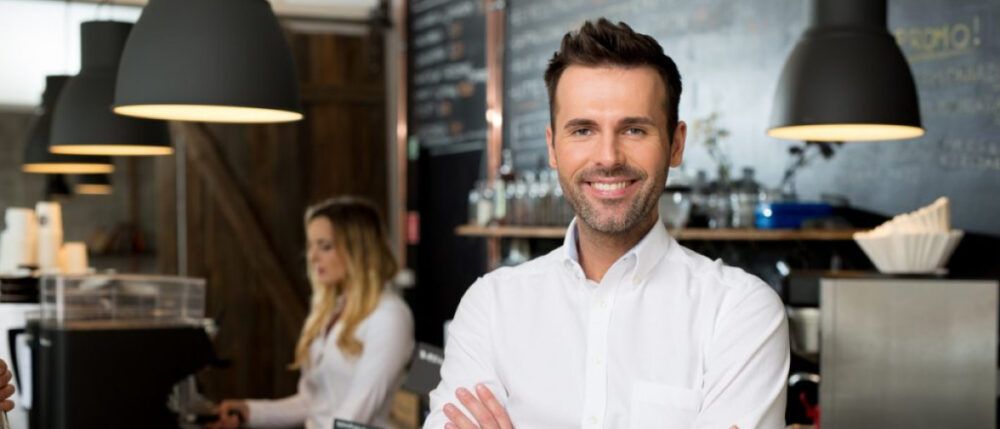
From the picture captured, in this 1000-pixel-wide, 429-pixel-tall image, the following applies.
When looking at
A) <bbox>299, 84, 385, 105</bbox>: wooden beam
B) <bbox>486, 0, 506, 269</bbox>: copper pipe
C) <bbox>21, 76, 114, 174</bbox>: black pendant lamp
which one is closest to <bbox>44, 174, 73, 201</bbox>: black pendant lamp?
<bbox>299, 84, 385, 105</bbox>: wooden beam

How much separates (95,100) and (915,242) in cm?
209

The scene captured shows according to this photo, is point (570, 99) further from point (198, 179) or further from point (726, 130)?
point (198, 179)

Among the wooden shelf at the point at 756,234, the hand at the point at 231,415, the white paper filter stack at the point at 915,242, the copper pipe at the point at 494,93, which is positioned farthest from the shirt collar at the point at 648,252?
the copper pipe at the point at 494,93

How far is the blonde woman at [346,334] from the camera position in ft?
10.7

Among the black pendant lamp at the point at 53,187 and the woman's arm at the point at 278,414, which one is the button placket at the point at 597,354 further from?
the black pendant lamp at the point at 53,187

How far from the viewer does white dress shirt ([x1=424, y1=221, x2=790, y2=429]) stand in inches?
65.3

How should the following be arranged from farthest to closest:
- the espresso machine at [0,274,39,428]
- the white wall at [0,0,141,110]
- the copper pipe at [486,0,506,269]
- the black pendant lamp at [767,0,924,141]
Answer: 1. the white wall at [0,0,141,110]
2. the copper pipe at [486,0,506,269]
3. the espresso machine at [0,274,39,428]
4. the black pendant lamp at [767,0,924,141]

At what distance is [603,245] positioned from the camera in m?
1.81

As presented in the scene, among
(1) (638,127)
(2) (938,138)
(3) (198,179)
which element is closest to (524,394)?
(1) (638,127)

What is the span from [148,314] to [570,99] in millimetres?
1521

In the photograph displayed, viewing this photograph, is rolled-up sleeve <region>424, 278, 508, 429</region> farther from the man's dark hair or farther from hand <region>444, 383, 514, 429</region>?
the man's dark hair

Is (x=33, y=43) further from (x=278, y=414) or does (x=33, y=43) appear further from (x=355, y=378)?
(x=355, y=378)

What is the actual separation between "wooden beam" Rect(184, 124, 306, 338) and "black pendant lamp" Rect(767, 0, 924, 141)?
159 inches

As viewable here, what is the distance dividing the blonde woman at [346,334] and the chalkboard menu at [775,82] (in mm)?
1421
